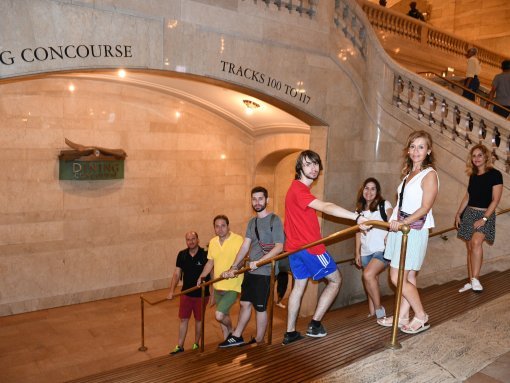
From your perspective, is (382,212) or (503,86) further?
(503,86)

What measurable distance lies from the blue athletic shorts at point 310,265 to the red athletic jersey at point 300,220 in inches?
2.2

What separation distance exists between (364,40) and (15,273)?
721 cm

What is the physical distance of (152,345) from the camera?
7.21 metres

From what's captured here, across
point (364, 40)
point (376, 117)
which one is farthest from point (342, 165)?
point (364, 40)

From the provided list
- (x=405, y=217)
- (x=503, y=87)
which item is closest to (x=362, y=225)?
(x=405, y=217)

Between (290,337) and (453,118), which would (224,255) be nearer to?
(290,337)

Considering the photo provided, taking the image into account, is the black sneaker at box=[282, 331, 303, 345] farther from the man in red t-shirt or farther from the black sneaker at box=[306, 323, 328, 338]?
the black sneaker at box=[306, 323, 328, 338]

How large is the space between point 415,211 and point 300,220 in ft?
3.28

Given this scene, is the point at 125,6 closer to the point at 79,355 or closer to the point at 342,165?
the point at 342,165

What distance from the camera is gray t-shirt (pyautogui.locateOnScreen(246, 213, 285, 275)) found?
4.77 meters

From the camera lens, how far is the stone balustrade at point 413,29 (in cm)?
1099

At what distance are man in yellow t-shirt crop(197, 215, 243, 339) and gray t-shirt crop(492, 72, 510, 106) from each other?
5.76 meters

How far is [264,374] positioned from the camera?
374 centimetres

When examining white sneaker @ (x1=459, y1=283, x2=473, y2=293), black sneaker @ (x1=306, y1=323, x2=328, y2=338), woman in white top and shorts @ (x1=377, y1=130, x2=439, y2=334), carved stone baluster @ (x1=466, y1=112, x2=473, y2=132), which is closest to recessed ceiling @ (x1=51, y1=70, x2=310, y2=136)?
carved stone baluster @ (x1=466, y1=112, x2=473, y2=132)
